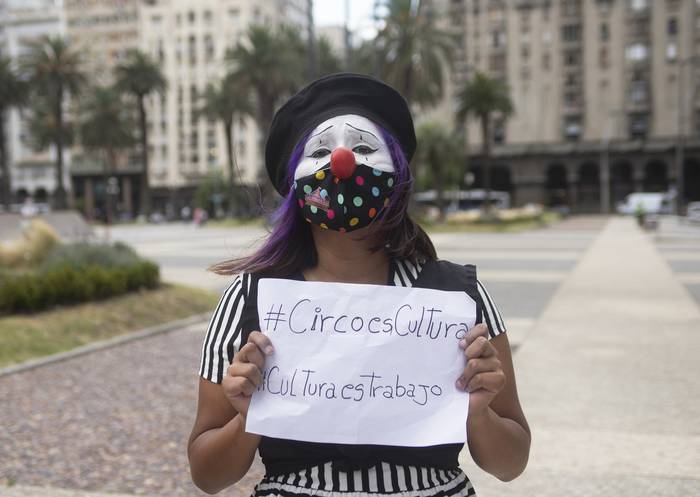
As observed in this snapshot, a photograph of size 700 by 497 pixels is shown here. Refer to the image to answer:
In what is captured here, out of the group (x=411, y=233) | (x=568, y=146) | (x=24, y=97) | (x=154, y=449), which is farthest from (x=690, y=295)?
(x=568, y=146)

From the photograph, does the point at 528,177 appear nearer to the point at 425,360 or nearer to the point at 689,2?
the point at 689,2

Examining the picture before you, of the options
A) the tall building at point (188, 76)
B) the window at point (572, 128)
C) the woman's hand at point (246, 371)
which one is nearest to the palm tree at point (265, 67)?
the window at point (572, 128)

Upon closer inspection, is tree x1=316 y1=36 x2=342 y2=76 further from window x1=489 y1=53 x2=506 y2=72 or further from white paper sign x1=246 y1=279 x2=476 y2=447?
white paper sign x1=246 y1=279 x2=476 y2=447

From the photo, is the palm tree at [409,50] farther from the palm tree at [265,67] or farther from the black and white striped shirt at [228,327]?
the black and white striped shirt at [228,327]

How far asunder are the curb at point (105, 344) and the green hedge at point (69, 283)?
3.67 ft

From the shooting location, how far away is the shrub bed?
972cm

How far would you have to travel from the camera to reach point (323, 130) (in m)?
1.87

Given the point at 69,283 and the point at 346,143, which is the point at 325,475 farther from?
the point at 69,283

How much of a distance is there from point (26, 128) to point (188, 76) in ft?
67.8

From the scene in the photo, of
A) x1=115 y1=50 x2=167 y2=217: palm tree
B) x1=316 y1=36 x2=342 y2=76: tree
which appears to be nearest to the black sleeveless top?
x1=316 y1=36 x2=342 y2=76: tree

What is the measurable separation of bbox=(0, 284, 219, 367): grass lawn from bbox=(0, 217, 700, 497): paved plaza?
21.8 inches

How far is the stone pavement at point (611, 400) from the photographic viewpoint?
4344 millimetres

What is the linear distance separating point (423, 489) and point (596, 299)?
37.1 ft

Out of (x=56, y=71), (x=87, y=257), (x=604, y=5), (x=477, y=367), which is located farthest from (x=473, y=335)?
(x=604, y=5)
